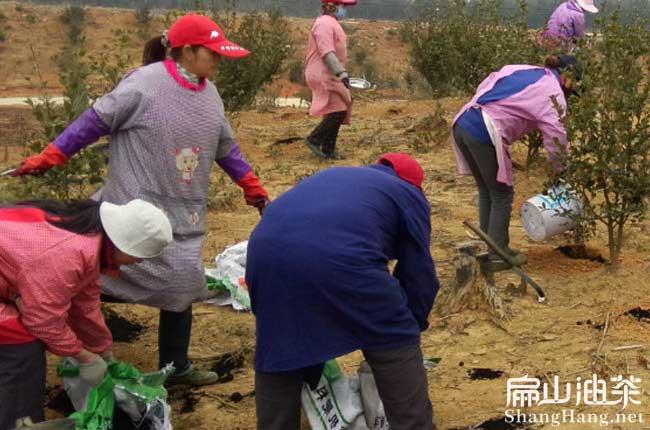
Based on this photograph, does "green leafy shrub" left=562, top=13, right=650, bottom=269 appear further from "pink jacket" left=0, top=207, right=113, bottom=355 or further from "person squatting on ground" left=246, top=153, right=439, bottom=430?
"pink jacket" left=0, top=207, right=113, bottom=355

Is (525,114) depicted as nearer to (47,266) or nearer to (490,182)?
(490,182)

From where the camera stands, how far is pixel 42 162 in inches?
141

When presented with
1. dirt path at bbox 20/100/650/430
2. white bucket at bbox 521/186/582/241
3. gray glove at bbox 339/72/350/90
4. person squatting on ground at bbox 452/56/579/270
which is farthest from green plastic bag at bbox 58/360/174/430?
gray glove at bbox 339/72/350/90

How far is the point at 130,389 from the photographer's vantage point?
345cm

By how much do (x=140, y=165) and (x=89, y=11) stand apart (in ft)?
114

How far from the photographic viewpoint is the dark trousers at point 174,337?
400 centimetres

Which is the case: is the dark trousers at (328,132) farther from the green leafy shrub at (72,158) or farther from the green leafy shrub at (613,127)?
the green leafy shrub at (72,158)

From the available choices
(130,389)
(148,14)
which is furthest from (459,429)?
(148,14)

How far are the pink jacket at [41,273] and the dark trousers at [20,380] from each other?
0.05 metres

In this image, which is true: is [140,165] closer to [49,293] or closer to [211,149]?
[211,149]

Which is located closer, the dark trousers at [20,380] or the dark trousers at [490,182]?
the dark trousers at [20,380]

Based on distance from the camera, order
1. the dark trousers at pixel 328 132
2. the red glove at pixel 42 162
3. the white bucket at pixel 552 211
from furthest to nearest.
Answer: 1. the dark trousers at pixel 328 132
2. the white bucket at pixel 552 211
3. the red glove at pixel 42 162

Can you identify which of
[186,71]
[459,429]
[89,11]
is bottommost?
[89,11]

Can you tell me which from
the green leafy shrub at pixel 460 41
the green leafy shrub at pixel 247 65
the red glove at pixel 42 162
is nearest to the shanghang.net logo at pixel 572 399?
the red glove at pixel 42 162
